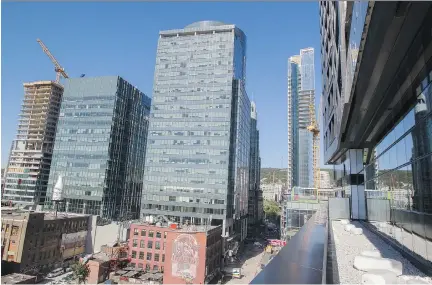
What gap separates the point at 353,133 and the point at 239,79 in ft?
215

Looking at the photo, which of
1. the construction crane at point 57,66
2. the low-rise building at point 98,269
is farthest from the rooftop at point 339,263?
the construction crane at point 57,66

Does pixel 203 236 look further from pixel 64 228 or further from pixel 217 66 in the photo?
pixel 217 66

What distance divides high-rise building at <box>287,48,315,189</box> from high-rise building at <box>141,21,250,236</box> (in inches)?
3651

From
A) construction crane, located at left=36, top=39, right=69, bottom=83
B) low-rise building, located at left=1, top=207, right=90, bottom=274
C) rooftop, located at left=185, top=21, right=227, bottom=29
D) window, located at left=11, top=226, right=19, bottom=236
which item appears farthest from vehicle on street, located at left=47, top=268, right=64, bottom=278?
construction crane, located at left=36, top=39, right=69, bottom=83

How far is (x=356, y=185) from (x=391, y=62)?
647 inches

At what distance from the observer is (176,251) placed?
151ft

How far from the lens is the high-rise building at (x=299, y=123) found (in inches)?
6543

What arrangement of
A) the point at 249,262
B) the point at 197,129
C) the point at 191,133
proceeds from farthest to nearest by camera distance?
the point at 191,133, the point at 197,129, the point at 249,262

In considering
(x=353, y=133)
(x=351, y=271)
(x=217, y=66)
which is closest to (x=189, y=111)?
(x=217, y=66)

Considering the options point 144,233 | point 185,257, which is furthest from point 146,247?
point 185,257

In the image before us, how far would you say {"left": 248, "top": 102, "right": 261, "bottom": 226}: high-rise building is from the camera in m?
113

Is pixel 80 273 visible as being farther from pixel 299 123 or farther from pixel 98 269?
pixel 299 123

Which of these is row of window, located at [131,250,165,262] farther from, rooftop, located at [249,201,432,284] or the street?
rooftop, located at [249,201,432,284]

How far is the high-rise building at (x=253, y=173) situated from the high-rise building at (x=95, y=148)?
45583 mm
